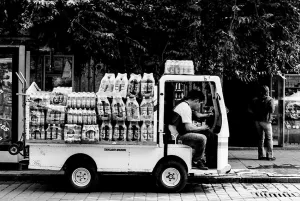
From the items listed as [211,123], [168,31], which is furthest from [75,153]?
[168,31]

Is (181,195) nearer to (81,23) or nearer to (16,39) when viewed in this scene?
(81,23)

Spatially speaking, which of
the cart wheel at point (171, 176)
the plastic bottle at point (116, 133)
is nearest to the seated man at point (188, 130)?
the cart wheel at point (171, 176)

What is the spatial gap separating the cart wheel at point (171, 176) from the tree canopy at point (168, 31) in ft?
10.0

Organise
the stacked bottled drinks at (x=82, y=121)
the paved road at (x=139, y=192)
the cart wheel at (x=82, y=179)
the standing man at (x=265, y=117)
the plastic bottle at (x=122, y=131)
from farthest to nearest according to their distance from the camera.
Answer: the standing man at (x=265, y=117)
the cart wheel at (x=82, y=179)
the plastic bottle at (x=122, y=131)
the stacked bottled drinks at (x=82, y=121)
the paved road at (x=139, y=192)

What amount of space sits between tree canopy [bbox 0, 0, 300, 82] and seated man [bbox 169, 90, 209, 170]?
238 cm

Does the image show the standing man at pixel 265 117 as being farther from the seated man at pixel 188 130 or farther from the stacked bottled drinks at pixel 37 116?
the stacked bottled drinks at pixel 37 116

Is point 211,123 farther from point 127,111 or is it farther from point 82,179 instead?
point 82,179

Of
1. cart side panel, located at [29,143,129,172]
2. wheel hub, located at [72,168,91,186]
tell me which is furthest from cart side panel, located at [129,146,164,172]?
wheel hub, located at [72,168,91,186]

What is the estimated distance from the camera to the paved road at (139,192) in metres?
9.61

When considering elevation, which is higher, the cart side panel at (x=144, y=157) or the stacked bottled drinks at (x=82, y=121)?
the stacked bottled drinks at (x=82, y=121)

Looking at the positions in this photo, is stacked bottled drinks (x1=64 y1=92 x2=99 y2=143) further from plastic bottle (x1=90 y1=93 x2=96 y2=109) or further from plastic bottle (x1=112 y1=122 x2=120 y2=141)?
plastic bottle (x1=112 y1=122 x2=120 y2=141)

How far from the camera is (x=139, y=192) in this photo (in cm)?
1025

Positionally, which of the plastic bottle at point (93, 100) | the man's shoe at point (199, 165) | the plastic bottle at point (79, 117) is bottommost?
the man's shoe at point (199, 165)

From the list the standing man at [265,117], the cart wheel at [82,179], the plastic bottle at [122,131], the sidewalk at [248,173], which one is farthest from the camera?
the standing man at [265,117]
